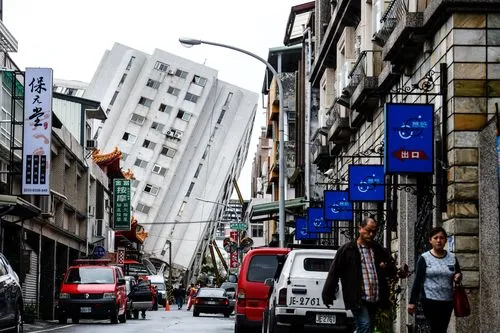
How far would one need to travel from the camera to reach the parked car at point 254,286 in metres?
24.2

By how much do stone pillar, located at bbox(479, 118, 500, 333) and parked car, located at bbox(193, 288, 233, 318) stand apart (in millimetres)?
33213

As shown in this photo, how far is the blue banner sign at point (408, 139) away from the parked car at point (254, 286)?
649cm

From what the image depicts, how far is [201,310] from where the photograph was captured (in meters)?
50.2

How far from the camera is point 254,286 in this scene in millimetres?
24281

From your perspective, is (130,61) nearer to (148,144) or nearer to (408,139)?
(148,144)

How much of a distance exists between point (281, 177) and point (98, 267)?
263 inches

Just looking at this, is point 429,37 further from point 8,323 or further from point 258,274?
point 8,323

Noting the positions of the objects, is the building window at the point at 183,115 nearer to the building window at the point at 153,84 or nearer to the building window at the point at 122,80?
the building window at the point at 153,84

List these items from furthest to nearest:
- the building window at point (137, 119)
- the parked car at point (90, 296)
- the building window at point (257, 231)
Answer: the building window at point (257, 231)
the building window at point (137, 119)
the parked car at point (90, 296)

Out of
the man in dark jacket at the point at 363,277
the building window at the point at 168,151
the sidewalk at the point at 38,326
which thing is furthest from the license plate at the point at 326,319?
the building window at the point at 168,151

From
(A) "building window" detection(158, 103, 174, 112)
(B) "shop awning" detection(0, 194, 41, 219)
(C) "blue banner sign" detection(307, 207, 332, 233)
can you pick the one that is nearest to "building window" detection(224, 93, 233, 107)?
(A) "building window" detection(158, 103, 174, 112)

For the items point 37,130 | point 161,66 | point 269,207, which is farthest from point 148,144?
point 37,130

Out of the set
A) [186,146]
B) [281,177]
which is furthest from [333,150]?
[186,146]

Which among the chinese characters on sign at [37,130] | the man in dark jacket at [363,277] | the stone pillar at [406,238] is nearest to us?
the man in dark jacket at [363,277]
